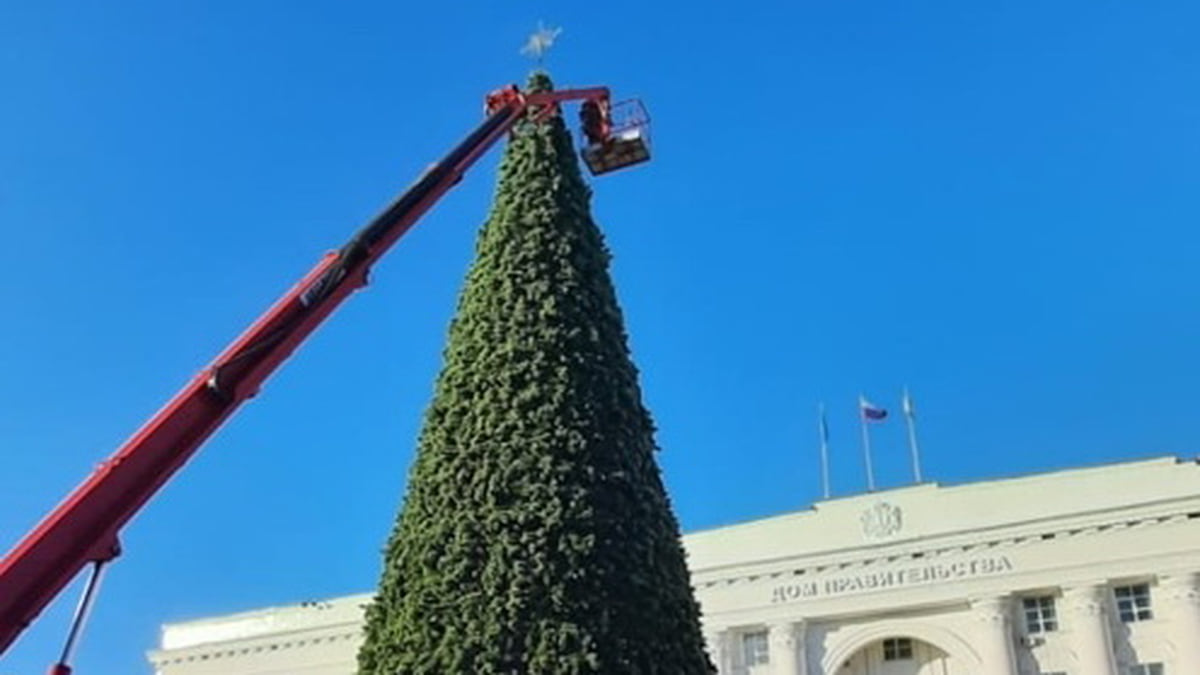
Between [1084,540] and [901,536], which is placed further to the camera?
[901,536]

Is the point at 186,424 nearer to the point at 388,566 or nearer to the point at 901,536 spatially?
the point at 388,566

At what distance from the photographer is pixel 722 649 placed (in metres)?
39.4

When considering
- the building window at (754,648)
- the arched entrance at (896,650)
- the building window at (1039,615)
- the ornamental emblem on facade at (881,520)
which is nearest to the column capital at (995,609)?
the building window at (1039,615)

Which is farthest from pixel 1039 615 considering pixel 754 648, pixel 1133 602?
pixel 754 648

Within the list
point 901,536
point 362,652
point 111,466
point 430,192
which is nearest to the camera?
point 111,466

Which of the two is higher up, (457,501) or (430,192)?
(430,192)

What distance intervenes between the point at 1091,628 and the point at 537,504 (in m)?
26.8

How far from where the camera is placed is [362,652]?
13484 mm

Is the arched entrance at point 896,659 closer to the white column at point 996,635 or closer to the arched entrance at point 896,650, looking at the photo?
the arched entrance at point 896,650

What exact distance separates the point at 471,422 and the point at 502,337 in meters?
1.08

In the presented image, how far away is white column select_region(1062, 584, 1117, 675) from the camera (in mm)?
34500

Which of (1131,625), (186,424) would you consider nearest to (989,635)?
(1131,625)

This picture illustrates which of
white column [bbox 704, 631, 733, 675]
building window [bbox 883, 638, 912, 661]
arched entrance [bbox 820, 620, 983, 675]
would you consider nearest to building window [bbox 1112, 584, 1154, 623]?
arched entrance [bbox 820, 620, 983, 675]

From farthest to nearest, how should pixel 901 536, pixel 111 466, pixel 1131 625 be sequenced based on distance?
pixel 901 536 < pixel 1131 625 < pixel 111 466
